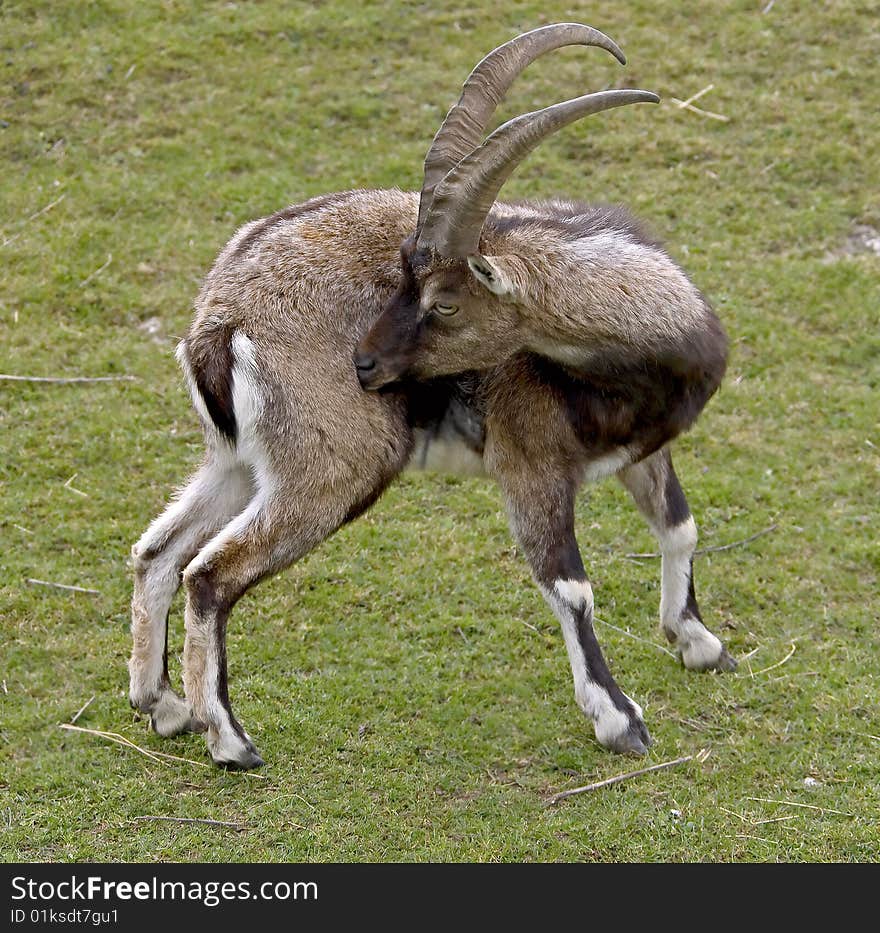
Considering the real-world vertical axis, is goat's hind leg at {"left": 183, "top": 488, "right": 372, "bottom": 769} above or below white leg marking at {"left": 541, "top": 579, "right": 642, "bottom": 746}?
above

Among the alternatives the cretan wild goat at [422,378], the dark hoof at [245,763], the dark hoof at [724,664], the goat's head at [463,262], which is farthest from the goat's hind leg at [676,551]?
the dark hoof at [245,763]

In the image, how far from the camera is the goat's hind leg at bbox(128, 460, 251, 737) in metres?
6.03

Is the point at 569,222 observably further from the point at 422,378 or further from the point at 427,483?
the point at 427,483

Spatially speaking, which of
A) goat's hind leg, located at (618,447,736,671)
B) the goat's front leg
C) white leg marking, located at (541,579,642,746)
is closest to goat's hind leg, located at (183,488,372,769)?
the goat's front leg

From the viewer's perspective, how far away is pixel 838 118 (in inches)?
413

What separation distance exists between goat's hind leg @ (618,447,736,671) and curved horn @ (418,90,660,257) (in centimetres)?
150

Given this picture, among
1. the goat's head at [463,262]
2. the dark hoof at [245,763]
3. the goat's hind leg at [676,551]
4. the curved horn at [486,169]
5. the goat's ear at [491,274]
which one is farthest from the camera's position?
the goat's hind leg at [676,551]

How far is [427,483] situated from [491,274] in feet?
8.19

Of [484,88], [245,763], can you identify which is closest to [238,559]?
[245,763]

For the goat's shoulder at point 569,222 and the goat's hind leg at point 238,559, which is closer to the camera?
the goat's hind leg at point 238,559

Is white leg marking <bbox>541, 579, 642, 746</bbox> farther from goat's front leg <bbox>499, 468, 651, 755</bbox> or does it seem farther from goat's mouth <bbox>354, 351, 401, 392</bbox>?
goat's mouth <bbox>354, 351, 401, 392</bbox>

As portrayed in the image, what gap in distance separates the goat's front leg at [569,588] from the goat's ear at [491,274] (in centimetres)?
81

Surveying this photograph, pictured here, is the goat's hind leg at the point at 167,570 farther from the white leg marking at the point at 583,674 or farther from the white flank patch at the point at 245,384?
the white leg marking at the point at 583,674

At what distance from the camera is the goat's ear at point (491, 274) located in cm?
561
